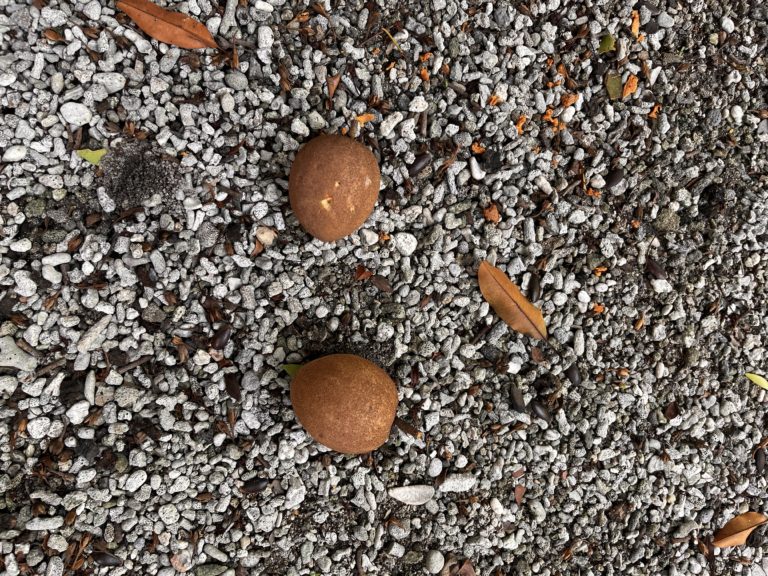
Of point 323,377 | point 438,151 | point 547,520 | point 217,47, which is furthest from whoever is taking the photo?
point 547,520

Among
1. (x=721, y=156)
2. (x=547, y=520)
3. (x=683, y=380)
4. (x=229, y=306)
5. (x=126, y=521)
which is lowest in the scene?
(x=126, y=521)

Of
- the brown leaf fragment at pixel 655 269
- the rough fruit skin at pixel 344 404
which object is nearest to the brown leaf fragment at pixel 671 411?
the brown leaf fragment at pixel 655 269

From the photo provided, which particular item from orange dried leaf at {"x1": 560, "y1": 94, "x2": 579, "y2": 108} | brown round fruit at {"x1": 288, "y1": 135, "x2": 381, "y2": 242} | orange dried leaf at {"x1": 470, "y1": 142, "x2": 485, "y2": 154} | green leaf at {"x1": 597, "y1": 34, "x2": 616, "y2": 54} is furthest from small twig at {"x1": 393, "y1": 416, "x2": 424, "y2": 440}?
green leaf at {"x1": 597, "y1": 34, "x2": 616, "y2": 54}

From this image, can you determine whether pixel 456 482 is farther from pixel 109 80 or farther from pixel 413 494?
pixel 109 80

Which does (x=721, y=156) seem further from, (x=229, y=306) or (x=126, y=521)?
(x=126, y=521)

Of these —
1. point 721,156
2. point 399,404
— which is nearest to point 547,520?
point 399,404

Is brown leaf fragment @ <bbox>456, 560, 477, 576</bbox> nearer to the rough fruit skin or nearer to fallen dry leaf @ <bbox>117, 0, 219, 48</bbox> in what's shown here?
the rough fruit skin

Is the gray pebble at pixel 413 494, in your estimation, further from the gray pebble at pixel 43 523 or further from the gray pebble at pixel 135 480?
the gray pebble at pixel 43 523
